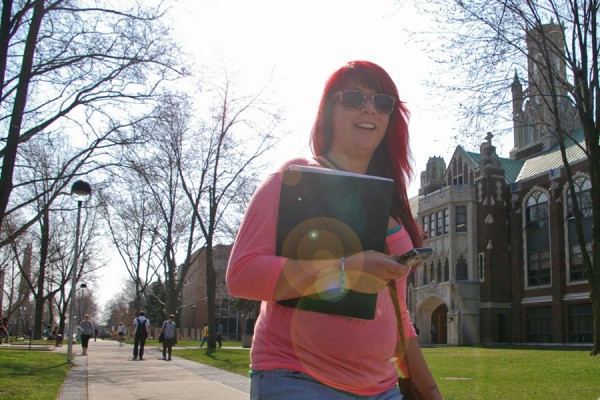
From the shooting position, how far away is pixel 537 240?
46344mm

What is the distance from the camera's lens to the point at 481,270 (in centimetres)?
4953

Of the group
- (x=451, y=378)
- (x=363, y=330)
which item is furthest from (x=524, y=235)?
(x=363, y=330)

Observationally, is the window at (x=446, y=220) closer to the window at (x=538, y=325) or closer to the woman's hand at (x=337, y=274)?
the window at (x=538, y=325)

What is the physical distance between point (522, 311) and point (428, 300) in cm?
846

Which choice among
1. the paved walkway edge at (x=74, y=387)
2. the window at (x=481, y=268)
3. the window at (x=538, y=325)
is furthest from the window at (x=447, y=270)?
the paved walkway edge at (x=74, y=387)

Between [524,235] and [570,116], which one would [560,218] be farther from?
[570,116]

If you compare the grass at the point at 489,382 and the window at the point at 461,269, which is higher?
the window at the point at 461,269

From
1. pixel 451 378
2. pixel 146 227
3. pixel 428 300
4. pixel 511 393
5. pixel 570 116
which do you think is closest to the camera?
pixel 511 393

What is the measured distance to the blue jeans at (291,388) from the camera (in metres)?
1.80

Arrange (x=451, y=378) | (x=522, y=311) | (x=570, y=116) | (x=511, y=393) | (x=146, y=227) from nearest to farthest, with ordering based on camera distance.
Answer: (x=511, y=393) < (x=451, y=378) < (x=570, y=116) < (x=146, y=227) < (x=522, y=311)

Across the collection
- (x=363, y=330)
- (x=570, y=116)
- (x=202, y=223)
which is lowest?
(x=363, y=330)

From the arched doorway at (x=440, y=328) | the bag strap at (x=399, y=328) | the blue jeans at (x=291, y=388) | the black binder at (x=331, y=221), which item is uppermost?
the black binder at (x=331, y=221)

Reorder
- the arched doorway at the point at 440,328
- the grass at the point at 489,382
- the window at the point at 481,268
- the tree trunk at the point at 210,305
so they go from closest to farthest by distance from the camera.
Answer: the grass at the point at 489,382
the tree trunk at the point at 210,305
the window at the point at 481,268
the arched doorway at the point at 440,328

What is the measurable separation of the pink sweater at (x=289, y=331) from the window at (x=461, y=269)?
5037 centimetres
